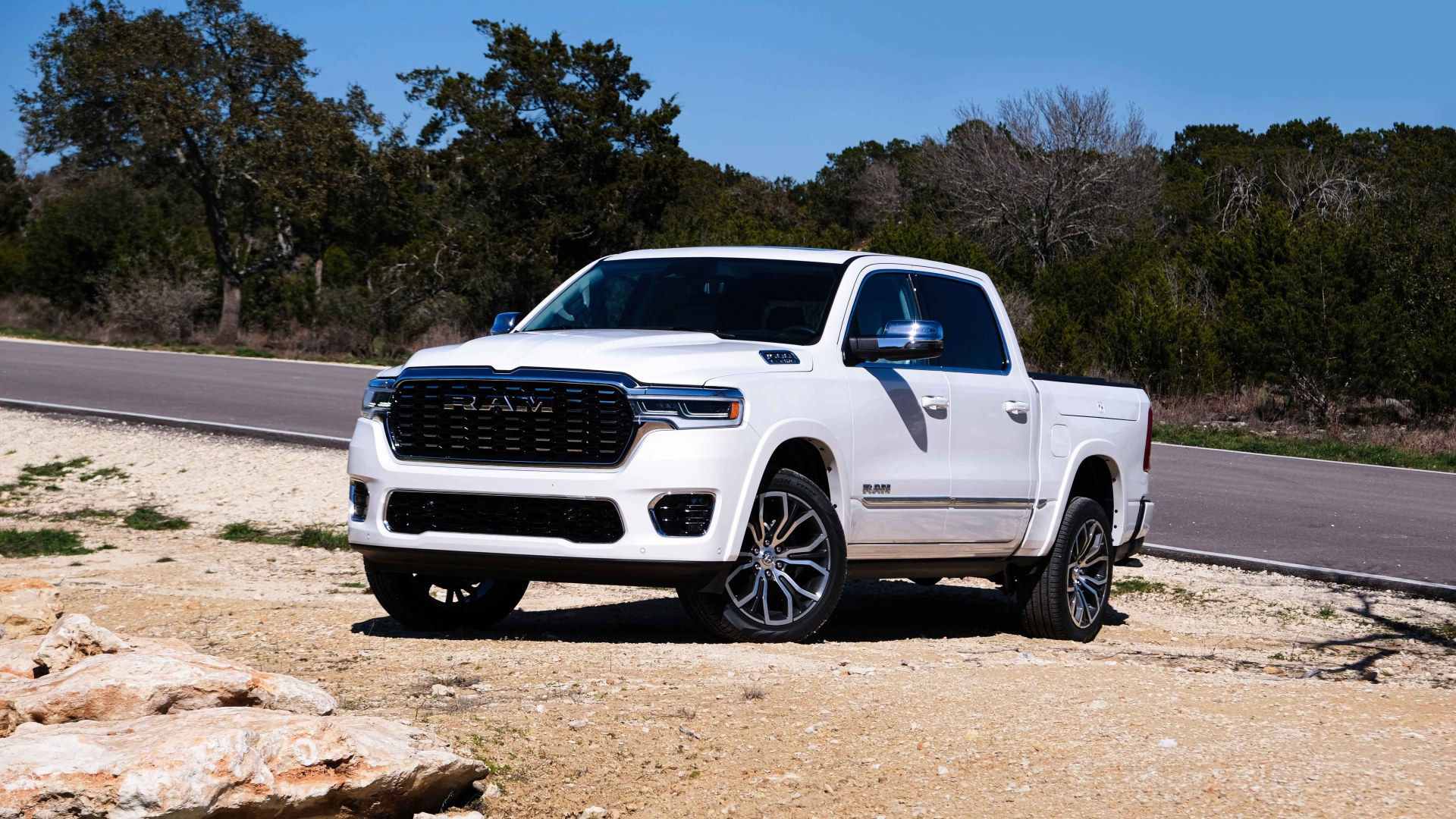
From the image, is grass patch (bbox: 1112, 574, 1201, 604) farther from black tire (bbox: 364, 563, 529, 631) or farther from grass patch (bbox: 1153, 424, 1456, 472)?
grass patch (bbox: 1153, 424, 1456, 472)

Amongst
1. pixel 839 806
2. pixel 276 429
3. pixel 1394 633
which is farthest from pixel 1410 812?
pixel 276 429

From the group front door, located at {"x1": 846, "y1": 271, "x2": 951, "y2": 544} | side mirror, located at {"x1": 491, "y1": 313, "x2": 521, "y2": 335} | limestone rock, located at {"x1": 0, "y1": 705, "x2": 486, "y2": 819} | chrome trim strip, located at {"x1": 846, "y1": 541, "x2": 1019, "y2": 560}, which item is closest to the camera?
limestone rock, located at {"x1": 0, "y1": 705, "x2": 486, "y2": 819}

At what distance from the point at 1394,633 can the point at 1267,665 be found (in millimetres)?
2207

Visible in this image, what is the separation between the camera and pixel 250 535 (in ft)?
41.2

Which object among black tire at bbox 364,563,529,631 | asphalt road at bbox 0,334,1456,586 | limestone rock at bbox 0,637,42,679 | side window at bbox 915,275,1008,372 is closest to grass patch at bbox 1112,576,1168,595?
asphalt road at bbox 0,334,1456,586

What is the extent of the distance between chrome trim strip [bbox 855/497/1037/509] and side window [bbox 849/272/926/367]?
2.30 feet

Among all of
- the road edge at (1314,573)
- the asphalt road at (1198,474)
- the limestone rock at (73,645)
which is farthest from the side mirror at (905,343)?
the asphalt road at (1198,474)

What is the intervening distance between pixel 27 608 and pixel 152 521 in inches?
262

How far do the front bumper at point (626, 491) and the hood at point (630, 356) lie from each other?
275 millimetres

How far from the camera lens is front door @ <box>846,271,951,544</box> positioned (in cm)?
745

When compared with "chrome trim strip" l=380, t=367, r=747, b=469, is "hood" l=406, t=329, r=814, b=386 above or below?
above

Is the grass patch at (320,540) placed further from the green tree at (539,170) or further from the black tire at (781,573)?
the green tree at (539,170)

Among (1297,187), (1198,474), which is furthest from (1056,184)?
(1198,474)

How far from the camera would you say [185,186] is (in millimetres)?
46625
